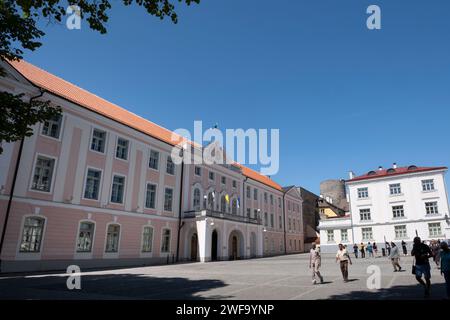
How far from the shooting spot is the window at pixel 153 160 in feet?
94.3

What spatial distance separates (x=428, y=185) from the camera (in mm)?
41250

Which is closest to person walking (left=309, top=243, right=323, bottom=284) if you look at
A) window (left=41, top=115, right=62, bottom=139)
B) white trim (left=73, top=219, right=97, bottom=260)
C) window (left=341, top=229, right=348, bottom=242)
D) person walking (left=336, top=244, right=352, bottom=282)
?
person walking (left=336, top=244, right=352, bottom=282)

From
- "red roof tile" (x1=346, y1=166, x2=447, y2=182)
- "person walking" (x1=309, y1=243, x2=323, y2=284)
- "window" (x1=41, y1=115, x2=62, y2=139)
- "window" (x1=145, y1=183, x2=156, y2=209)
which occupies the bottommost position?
"person walking" (x1=309, y1=243, x2=323, y2=284)

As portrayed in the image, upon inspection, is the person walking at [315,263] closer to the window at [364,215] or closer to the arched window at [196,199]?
the arched window at [196,199]

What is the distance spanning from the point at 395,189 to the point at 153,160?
1296 inches

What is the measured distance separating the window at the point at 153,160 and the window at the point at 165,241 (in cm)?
589

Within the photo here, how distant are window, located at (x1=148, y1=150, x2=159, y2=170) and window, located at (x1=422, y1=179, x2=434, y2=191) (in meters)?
34.1

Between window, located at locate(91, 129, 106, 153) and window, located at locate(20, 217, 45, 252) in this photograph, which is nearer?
window, located at locate(20, 217, 45, 252)

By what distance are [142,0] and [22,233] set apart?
16557 millimetres

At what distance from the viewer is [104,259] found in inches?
909

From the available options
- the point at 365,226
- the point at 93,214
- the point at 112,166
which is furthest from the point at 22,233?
the point at 365,226

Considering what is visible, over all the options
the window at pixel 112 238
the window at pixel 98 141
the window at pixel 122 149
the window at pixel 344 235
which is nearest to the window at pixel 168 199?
the window at pixel 122 149

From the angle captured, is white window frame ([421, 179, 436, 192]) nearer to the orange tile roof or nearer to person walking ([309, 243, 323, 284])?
the orange tile roof

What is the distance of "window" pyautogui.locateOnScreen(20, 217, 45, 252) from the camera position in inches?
739
